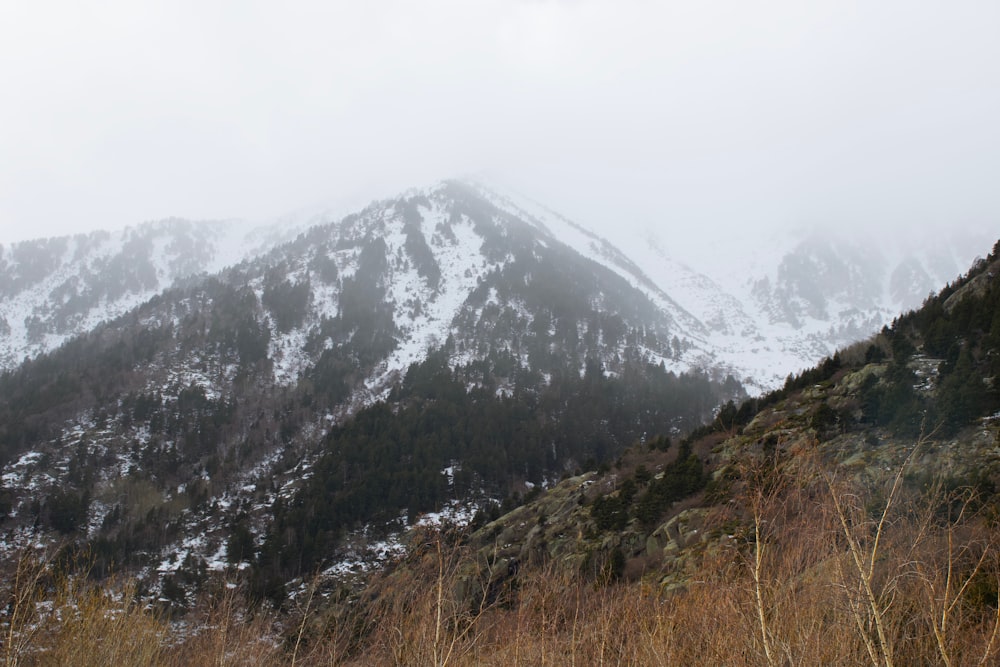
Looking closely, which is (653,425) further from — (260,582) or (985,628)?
(985,628)

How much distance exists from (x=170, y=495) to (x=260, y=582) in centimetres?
4245

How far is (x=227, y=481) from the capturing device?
275 ft

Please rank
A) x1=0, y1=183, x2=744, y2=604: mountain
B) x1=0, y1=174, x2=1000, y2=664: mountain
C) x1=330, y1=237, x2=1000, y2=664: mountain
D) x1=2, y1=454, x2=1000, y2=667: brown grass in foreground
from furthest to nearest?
1. x1=0, y1=183, x2=744, y2=604: mountain
2. x1=0, y1=174, x2=1000, y2=664: mountain
3. x1=330, y1=237, x2=1000, y2=664: mountain
4. x1=2, y1=454, x2=1000, y2=667: brown grass in foreground

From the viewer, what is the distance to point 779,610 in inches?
277

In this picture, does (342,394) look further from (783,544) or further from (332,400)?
(783,544)

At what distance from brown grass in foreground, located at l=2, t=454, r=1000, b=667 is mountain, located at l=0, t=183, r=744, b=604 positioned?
32.7 metres

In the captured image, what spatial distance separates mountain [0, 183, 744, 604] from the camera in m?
67.8

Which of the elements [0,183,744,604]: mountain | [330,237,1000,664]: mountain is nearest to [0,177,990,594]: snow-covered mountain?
[0,183,744,604]: mountain

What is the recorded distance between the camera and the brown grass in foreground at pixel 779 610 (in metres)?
5.82

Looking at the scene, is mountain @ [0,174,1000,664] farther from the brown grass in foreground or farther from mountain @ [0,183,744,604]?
mountain @ [0,183,744,604]

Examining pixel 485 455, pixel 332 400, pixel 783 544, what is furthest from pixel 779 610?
pixel 332 400

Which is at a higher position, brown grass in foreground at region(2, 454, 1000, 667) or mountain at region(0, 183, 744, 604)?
brown grass in foreground at region(2, 454, 1000, 667)

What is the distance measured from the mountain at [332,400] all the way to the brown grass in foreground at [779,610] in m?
32.7

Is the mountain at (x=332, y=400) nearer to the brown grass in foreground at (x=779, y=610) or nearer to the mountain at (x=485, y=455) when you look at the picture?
the mountain at (x=485, y=455)
